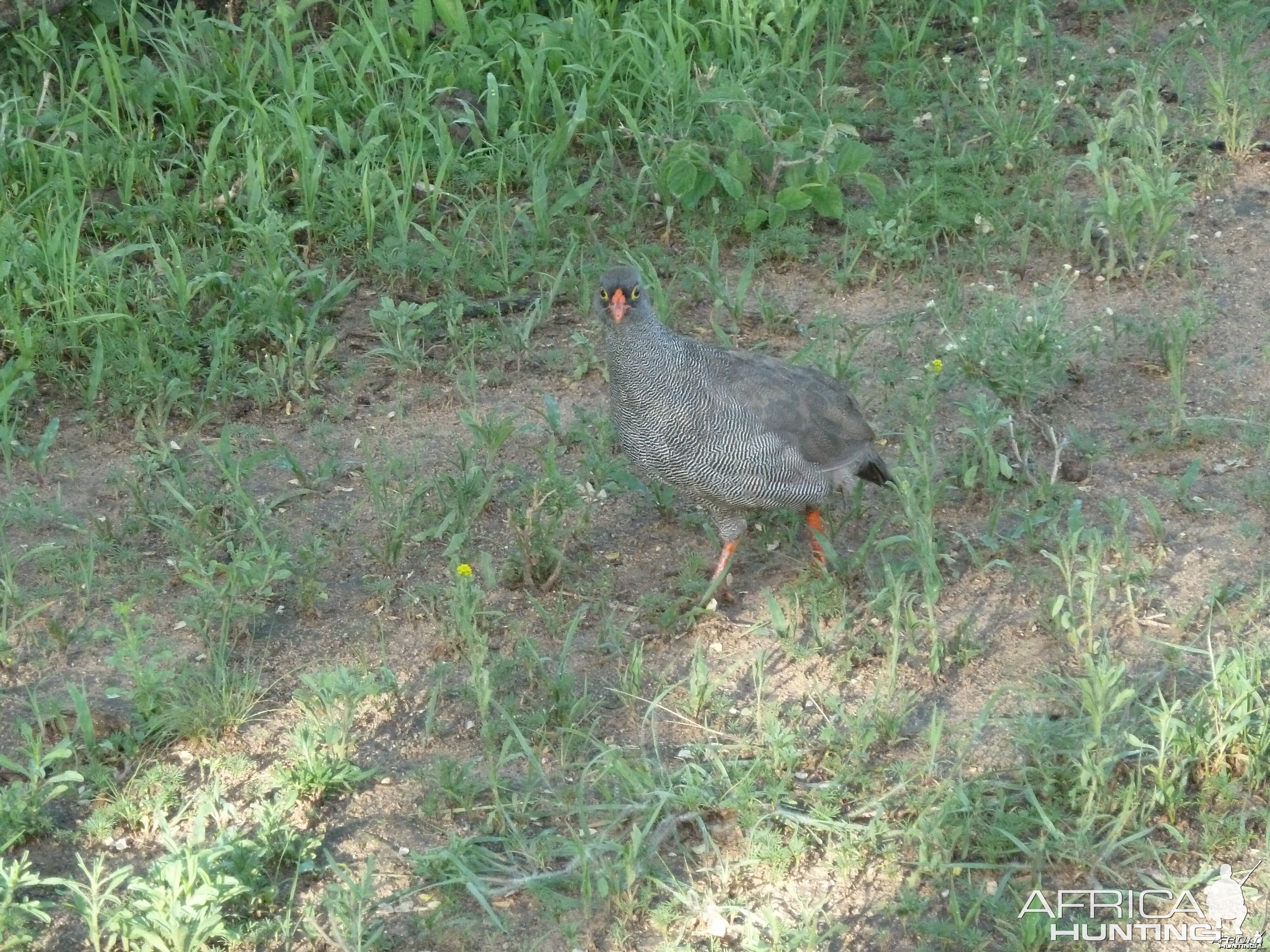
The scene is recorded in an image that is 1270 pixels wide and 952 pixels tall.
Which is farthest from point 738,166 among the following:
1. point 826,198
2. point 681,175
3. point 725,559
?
point 725,559

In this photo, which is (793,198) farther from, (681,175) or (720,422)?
(720,422)

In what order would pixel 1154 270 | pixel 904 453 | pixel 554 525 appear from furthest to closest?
1. pixel 1154 270
2. pixel 904 453
3. pixel 554 525

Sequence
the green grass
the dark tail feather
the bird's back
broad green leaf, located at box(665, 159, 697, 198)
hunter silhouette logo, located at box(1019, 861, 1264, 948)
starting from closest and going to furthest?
hunter silhouette logo, located at box(1019, 861, 1264, 948) → the green grass → the bird's back → the dark tail feather → broad green leaf, located at box(665, 159, 697, 198)

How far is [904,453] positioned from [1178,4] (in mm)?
4118

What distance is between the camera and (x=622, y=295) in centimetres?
553

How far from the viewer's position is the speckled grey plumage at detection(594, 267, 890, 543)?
5445mm

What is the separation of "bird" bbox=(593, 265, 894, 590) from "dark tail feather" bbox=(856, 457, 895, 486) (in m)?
0.05

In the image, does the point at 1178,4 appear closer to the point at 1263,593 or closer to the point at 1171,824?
the point at 1263,593

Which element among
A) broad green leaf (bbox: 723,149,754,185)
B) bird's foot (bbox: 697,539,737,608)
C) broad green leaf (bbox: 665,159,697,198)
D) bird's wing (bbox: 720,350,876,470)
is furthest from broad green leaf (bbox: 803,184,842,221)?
bird's foot (bbox: 697,539,737,608)

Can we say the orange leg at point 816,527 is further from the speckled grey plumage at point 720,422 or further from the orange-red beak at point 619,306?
the orange-red beak at point 619,306

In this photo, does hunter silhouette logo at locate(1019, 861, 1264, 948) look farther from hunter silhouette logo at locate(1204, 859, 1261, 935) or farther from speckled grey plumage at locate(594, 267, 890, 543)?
speckled grey plumage at locate(594, 267, 890, 543)

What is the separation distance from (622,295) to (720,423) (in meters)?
0.57

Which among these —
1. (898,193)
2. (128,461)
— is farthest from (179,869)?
(898,193)

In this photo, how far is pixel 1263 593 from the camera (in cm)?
512
